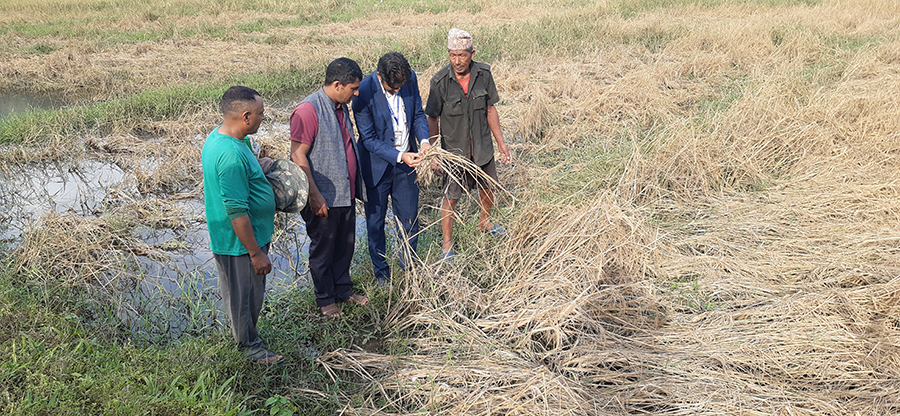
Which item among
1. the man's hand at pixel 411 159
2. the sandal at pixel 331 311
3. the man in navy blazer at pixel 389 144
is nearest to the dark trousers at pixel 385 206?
the man in navy blazer at pixel 389 144

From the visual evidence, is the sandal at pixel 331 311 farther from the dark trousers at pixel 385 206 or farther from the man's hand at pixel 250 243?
the man's hand at pixel 250 243

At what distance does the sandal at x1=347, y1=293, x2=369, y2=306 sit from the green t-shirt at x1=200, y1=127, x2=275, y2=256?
0.91m

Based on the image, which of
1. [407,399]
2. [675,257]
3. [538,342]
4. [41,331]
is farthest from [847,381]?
[41,331]

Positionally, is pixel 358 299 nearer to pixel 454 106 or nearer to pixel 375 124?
pixel 375 124

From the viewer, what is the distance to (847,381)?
254 centimetres

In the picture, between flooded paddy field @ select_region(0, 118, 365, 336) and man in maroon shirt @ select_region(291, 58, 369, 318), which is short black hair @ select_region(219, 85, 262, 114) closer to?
man in maroon shirt @ select_region(291, 58, 369, 318)

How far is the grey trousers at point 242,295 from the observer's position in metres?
2.62

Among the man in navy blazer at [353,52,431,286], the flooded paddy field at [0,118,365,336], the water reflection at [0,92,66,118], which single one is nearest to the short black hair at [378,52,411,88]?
the man in navy blazer at [353,52,431,286]

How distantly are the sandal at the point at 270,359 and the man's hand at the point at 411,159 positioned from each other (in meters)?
1.27

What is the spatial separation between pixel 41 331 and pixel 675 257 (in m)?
3.59

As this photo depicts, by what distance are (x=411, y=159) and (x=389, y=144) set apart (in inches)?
7.6

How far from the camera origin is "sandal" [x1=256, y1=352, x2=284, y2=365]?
2852 millimetres

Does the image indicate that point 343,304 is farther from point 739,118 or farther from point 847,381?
point 739,118

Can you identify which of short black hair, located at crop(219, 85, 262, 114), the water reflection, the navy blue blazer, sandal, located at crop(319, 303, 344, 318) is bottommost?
sandal, located at crop(319, 303, 344, 318)
